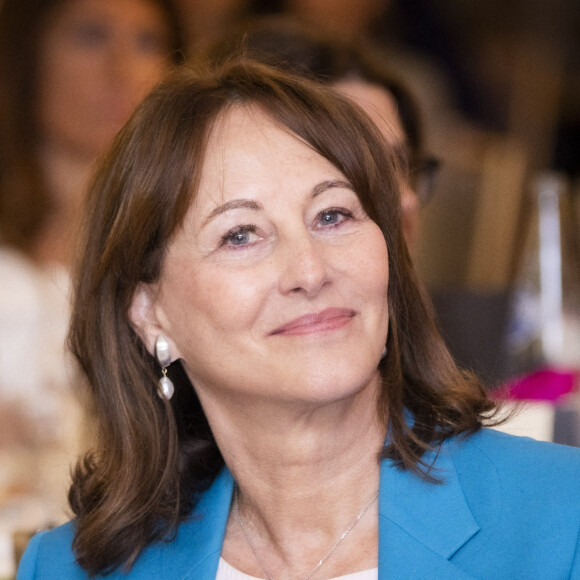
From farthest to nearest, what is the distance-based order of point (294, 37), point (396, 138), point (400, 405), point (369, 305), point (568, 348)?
point (568, 348) → point (294, 37) → point (396, 138) → point (400, 405) → point (369, 305)

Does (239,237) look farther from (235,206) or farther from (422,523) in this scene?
(422,523)

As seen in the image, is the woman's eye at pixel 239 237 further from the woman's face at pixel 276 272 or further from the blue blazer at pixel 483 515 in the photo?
the blue blazer at pixel 483 515

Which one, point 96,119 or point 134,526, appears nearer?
point 134,526

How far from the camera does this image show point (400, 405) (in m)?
2.12

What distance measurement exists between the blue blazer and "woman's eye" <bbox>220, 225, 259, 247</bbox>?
0.54 metres

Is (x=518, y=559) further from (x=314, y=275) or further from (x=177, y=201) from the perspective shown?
(x=177, y=201)

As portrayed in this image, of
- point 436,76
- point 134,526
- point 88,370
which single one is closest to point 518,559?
point 134,526

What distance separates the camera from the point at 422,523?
76.5 inches

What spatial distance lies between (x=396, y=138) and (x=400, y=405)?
787 mm

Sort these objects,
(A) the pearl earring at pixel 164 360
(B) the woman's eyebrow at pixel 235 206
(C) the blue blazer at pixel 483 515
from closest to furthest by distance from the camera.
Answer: (C) the blue blazer at pixel 483 515 → (B) the woman's eyebrow at pixel 235 206 → (A) the pearl earring at pixel 164 360

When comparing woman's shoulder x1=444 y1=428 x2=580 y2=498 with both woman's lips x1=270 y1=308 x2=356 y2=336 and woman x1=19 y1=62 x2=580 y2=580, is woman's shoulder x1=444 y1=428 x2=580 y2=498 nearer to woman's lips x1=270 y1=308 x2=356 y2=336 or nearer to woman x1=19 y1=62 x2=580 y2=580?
woman x1=19 y1=62 x2=580 y2=580

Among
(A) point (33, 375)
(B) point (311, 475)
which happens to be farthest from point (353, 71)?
(A) point (33, 375)

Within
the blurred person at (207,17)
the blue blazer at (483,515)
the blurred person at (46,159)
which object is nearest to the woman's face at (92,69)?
the blurred person at (46,159)

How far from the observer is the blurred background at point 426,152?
385 centimetres
